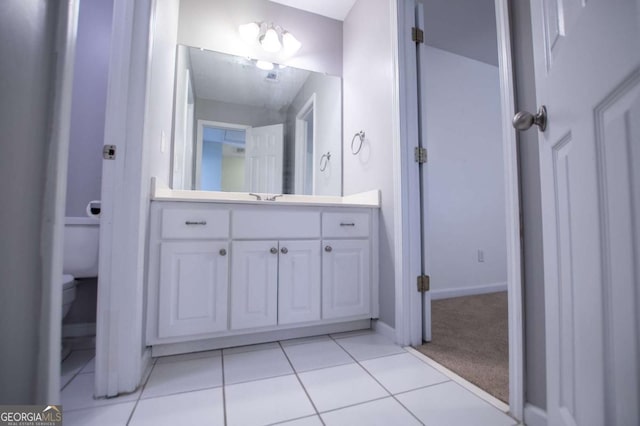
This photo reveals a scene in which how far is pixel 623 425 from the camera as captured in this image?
354 mm

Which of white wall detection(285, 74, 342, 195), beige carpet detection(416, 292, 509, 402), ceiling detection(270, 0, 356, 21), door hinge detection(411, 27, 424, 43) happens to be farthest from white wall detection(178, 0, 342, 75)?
beige carpet detection(416, 292, 509, 402)

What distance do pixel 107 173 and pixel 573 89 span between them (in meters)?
1.39

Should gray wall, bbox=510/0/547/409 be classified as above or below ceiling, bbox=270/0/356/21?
below

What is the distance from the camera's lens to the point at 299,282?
1496 mm

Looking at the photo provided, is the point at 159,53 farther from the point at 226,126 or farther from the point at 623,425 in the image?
the point at 623,425

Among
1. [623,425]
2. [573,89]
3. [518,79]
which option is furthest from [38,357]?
[518,79]

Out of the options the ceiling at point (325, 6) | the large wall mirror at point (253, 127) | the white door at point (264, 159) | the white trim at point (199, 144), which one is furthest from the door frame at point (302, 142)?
the ceiling at point (325, 6)

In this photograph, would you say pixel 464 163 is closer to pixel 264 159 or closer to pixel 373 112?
pixel 373 112

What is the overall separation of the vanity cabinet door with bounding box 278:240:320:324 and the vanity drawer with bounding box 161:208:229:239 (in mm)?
343

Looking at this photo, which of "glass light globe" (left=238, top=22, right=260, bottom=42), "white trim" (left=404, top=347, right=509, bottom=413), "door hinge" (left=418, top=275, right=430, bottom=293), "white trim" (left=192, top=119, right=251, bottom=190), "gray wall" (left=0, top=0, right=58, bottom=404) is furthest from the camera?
"glass light globe" (left=238, top=22, right=260, bottom=42)

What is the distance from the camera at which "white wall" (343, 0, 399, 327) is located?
158cm

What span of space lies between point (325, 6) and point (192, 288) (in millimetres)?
2310

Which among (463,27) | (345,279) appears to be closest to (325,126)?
(345,279)

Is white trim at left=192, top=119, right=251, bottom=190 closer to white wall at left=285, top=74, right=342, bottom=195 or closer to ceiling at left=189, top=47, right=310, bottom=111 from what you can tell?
ceiling at left=189, top=47, right=310, bottom=111
